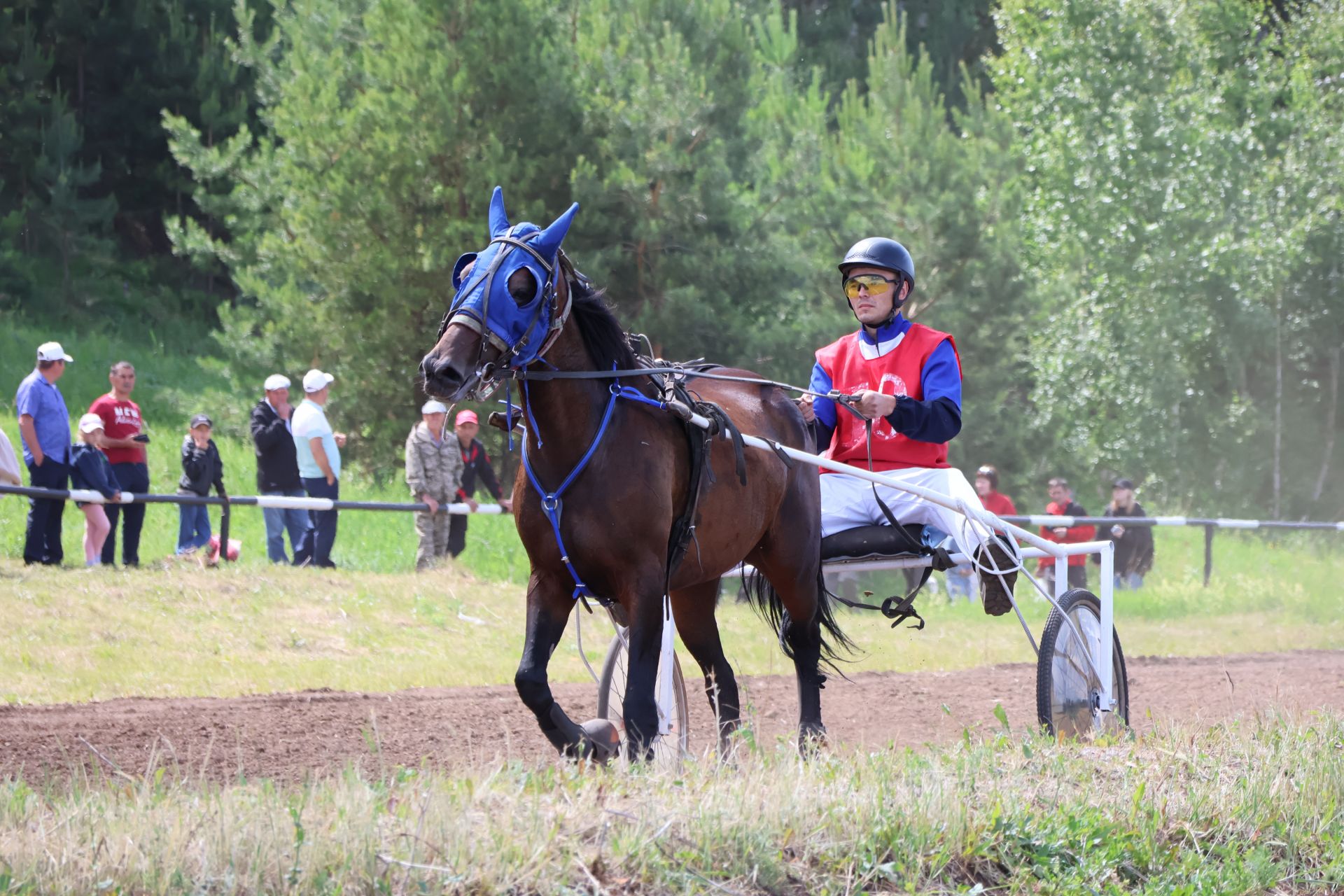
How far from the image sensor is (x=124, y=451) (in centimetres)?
1153

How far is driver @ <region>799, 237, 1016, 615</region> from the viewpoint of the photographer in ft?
20.0

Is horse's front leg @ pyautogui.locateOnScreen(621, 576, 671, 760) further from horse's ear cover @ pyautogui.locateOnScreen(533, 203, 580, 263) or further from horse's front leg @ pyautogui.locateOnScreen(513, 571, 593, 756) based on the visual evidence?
horse's ear cover @ pyautogui.locateOnScreen(533, 203, 580, 263)

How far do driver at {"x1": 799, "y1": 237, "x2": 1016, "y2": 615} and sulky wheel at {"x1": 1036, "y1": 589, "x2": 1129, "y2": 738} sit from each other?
264 mm

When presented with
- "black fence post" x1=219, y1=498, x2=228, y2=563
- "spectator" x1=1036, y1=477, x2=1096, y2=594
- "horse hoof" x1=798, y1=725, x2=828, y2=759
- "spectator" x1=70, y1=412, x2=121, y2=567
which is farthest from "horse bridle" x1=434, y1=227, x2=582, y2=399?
"spectator" x1=1036, y1=477, x2=1096, y2=594

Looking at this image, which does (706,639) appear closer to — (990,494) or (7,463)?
(7,463)

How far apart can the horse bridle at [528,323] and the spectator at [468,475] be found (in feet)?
24.0

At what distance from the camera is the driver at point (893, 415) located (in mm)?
6102

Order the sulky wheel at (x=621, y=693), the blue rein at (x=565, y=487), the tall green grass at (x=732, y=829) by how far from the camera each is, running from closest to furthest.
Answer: the tall green grass at (x=732, y=829), the blue rein at (x=565, y=487), the sulky wheel at (x=621, y=693)

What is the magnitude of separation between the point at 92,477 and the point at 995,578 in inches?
285

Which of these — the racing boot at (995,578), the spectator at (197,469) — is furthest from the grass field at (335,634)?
the racing boot at (995,578)

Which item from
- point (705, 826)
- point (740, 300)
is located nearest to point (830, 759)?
point (705, 826)

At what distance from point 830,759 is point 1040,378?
58.8 ft

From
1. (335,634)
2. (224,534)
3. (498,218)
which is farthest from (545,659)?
(224,534)

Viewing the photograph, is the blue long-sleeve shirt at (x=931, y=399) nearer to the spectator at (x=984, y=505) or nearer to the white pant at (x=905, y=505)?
the white pant at (x=905, y=505)
